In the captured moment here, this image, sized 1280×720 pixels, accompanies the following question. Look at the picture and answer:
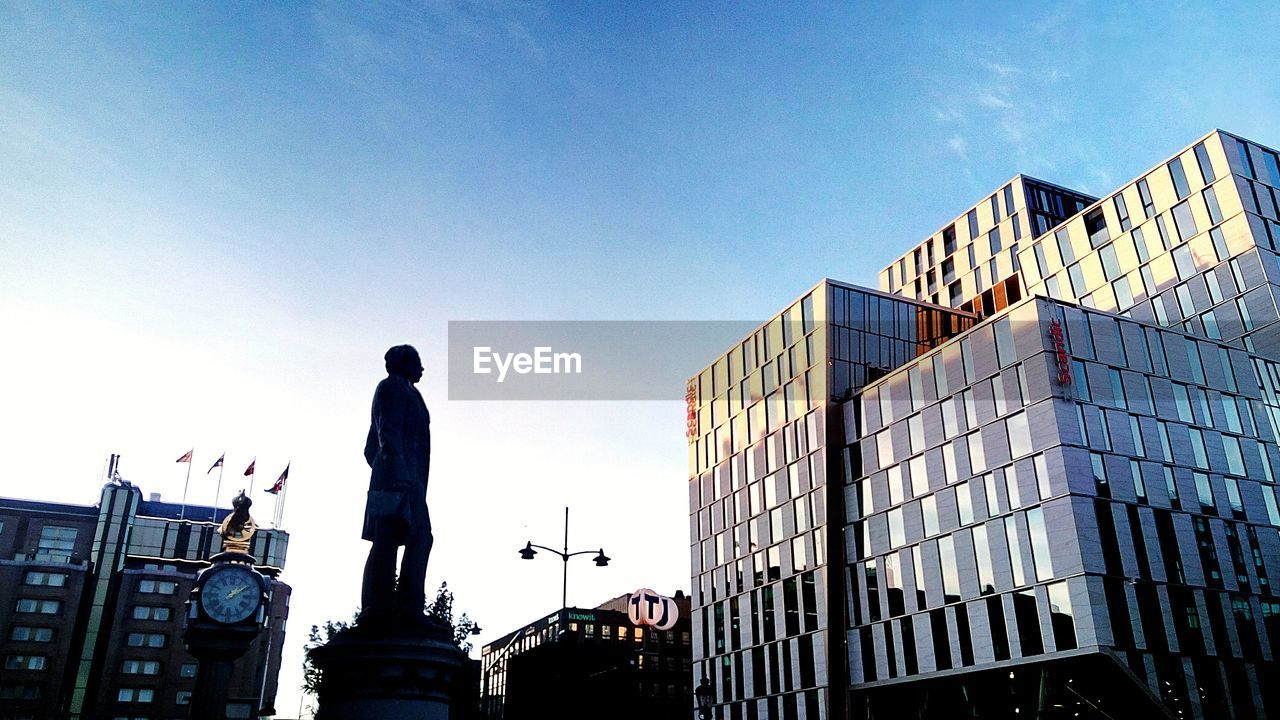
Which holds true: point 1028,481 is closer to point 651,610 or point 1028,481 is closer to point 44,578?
point 651,610

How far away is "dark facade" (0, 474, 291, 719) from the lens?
3588 inches

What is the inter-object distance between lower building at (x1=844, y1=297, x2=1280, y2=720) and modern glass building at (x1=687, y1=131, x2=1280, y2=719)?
147 millimetres

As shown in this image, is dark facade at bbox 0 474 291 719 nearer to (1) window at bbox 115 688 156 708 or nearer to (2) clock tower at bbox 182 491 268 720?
(1) window at bbox 115 688 156 708

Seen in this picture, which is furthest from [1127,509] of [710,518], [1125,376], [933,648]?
[710,518]

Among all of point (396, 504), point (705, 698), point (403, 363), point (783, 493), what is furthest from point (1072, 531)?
point (396, 504)

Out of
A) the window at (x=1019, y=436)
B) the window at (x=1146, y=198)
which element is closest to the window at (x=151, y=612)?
the window at (x=1019, y=436)

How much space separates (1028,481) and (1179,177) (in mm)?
29093

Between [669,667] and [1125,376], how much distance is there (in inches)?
3317

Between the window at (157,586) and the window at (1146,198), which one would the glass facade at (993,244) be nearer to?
Answer: the window at (1146,198)

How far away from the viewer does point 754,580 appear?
71.5 m

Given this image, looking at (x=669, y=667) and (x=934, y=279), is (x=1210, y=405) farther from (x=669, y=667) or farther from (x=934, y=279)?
(x=669, y=667)

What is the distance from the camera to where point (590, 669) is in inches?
2404

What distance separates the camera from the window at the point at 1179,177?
6525 centimetres

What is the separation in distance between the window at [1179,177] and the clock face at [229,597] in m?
65.0
